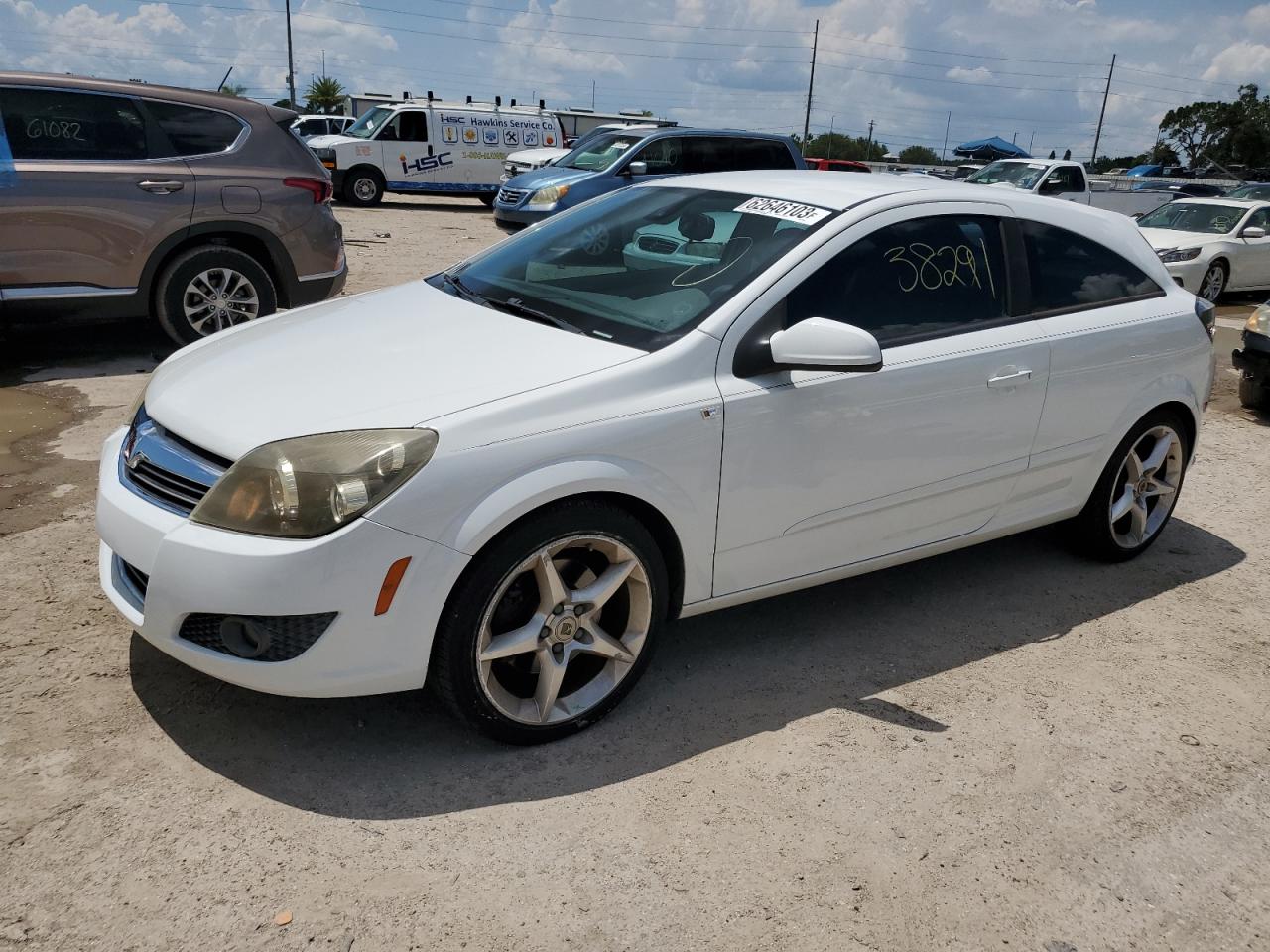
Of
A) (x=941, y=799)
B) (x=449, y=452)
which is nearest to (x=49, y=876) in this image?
(x=449, y=452)

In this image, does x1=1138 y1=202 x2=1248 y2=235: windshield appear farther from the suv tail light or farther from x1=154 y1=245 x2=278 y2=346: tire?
x1=154 y1=245 x2=278 y2=346: tire

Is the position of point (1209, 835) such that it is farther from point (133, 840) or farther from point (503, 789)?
point (133, 840)

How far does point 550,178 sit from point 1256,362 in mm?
9813

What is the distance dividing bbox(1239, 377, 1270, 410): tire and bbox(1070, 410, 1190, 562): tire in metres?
3.79

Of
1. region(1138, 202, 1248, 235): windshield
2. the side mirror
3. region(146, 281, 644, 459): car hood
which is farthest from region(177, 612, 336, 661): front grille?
region(1138, 202, 1248, 235): windshield

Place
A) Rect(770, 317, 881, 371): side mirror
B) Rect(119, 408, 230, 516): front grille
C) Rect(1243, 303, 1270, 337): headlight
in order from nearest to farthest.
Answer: Rect(119, 408, 230, 516): front grille, Rect(770, 317, 881, 371): side mirror, Rect(1243, 303, 1270, 337): headlight

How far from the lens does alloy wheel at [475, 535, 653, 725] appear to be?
115 inches

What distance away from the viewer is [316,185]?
7473 mm

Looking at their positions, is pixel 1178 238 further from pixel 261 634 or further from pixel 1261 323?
pixel 261 634

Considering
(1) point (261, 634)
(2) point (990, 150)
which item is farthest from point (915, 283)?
(2) point (990, 150)

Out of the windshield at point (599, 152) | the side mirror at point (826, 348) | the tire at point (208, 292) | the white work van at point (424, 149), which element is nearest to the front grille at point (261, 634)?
the side mirror at point (826, 348)

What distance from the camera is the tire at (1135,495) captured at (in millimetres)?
4488

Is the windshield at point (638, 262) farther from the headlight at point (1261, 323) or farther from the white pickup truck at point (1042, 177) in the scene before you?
the white pickup truck at point (1042, 177)

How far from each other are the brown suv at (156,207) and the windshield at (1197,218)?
1172 centimetres
